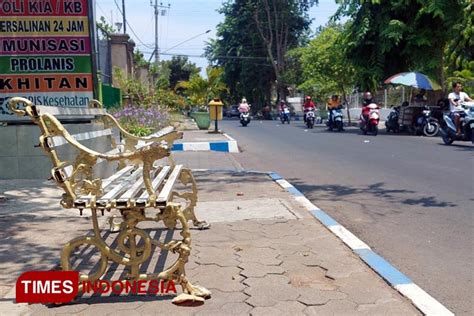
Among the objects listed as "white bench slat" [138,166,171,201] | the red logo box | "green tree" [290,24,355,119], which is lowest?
the red logo box

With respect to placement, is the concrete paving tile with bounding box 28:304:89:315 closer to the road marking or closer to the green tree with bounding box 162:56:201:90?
the road marking

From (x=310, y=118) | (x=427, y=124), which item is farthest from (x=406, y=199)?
(x=310, y=118)

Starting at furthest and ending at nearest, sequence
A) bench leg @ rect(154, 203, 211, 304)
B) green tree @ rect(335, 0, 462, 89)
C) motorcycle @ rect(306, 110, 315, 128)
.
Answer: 1. motorcycle @ rect(306, 110, 315, 128)
2. green tree @ rect(335, 0, 462, 89)
3. bench leg @ rect(154, 203, 211, 304)

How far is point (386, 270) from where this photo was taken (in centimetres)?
416

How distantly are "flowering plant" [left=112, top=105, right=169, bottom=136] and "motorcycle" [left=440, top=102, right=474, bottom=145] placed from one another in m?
8.17

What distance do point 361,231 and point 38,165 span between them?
555 centimetres

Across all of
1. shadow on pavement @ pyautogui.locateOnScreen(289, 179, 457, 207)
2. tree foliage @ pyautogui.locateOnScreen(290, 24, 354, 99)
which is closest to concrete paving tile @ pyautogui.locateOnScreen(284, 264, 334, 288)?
shadow on pavement @ pyautogui.locateOnScreen(289, 179, 457, 207)

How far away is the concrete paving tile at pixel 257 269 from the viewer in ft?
13.7

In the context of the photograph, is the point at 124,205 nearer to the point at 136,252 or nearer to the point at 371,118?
the point at 136,252

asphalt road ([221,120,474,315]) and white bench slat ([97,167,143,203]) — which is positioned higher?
white bench slat ([97,167,143,203])

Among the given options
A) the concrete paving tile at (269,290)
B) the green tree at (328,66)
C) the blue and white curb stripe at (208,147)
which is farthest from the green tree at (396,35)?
the concrete paving tile at (269,290)

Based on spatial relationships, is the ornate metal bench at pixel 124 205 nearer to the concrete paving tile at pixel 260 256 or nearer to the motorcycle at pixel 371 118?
the concrete paving tile at pixel 260 256

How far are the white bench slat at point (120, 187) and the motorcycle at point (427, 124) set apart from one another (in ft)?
49.3

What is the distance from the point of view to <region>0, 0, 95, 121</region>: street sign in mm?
8578
